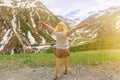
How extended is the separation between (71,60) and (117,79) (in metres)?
5.78

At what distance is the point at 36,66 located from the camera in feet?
64.3

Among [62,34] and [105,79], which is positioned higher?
[62,34]

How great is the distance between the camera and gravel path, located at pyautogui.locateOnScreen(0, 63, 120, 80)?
1616 cm

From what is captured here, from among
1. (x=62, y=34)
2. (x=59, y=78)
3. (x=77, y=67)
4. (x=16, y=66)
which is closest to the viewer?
(x=62, y=34)

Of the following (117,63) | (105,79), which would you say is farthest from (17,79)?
(117,63)

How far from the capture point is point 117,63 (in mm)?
19422

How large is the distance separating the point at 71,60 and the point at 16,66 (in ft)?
13.5

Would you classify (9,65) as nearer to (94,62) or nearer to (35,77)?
(35,77)

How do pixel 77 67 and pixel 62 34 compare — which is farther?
pixel 77 67

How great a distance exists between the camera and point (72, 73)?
17031 mm

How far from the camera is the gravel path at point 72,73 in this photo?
16156 mm

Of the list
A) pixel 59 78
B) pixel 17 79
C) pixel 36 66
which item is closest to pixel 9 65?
pixel 36 66

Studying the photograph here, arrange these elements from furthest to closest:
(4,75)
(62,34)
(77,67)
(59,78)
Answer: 1. (77,67)
2. (4,75)
3. (59,78)
4. (62,34)

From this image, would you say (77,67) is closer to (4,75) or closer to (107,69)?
(107,69)
